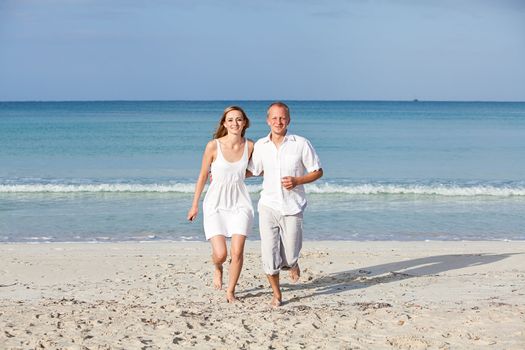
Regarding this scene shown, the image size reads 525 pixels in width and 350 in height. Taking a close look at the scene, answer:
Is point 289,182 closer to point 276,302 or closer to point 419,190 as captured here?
point 276,302

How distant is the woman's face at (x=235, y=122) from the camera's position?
698cm

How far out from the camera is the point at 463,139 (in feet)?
138

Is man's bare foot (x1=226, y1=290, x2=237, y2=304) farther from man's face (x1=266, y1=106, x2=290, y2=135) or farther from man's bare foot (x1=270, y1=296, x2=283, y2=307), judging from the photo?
man's face (x1=266, y1=106, x2=290, y2=135)

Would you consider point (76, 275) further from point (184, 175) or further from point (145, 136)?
point (145, 136)

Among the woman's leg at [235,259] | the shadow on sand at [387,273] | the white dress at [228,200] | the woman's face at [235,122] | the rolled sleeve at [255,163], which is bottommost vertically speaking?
the shadow on sand at [387,273]

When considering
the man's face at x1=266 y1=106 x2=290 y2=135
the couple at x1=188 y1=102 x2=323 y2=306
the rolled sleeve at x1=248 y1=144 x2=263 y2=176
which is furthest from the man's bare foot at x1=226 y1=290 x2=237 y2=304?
the man's face at x1=266 y1=106 x2=290 y2=135

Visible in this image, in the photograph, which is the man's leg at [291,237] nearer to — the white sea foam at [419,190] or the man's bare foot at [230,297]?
the man's bare foot at [230,297]

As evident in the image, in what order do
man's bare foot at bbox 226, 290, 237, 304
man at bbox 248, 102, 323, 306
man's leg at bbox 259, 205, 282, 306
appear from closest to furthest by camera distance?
man at bbox 248, 102, 323, 306
man's leg at bbox 259, 205, 282, 306
man's bare foot at bbox 226, 290, 237, 304

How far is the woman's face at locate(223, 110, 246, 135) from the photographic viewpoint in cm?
698

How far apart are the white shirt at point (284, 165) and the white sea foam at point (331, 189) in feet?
39.5

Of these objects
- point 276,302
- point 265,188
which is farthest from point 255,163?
point 276,302

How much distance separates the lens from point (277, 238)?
6.91 m

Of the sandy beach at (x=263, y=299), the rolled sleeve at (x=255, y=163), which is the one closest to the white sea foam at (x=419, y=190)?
the sandy beach at (x=263, y=299)

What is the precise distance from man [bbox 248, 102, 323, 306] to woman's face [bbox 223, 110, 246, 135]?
0.75 feet
